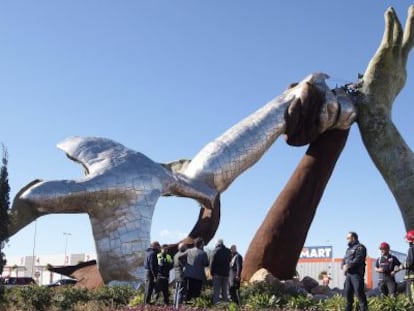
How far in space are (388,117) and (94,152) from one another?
36.0ft

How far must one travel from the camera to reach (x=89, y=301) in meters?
14.5

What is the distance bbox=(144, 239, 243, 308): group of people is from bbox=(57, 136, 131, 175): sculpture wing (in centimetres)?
350

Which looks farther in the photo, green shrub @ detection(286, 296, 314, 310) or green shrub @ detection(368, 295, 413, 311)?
green shrub @ detection(286, 296, 314, 310)

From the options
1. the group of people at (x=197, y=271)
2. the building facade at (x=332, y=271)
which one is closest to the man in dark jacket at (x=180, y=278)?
the group of people at (x=197, y=271)

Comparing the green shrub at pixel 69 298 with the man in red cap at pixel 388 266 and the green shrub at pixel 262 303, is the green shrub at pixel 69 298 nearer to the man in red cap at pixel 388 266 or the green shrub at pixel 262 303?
the green shrub at pixel 262 303

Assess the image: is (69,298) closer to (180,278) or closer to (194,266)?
(180,278)

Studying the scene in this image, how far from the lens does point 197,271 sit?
46.1 feet

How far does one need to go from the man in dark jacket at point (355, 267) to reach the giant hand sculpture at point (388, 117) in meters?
11.4

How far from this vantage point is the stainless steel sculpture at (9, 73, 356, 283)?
16.4 meters

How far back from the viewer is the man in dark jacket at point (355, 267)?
11.1 metres

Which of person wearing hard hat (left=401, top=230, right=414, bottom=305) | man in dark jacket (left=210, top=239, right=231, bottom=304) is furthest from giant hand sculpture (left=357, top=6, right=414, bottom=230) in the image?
person wearing hard hat (left=401, top=230, right=414, bottom=305)

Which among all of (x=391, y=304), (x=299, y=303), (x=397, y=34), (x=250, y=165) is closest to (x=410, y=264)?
(x=391, y=304)

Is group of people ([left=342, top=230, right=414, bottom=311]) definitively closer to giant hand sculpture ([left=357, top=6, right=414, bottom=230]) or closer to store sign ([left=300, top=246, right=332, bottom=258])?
giant hand sculpture ([left=357, top=6, right=414, bottom=230])

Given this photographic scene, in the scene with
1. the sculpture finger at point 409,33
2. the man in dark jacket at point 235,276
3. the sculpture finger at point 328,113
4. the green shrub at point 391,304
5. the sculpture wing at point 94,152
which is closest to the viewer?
the green shrub at point 391,304
